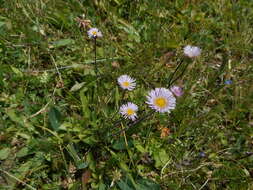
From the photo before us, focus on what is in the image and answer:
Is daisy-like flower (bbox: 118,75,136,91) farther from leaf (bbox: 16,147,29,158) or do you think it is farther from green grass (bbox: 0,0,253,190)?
leaf (bbox: 16,147,29,158)

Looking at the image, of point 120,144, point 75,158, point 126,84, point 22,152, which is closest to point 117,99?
point 126,84

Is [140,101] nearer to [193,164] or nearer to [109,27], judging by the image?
[193,164]

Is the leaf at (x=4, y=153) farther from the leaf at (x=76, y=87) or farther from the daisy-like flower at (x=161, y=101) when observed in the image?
the daisy-like flower at (x=161, y=101)

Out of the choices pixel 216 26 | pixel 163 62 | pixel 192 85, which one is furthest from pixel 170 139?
pixel 216 26

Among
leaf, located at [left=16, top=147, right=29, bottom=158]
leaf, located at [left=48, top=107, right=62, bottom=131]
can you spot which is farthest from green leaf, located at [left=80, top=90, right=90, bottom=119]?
leaf, located at [left=16, top=147, right=29, bottom=158]

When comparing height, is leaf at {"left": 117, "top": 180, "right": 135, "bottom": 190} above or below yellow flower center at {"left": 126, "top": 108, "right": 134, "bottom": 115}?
below

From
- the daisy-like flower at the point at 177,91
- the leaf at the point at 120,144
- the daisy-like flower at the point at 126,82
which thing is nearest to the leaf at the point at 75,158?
the leaf at the point at 120,144

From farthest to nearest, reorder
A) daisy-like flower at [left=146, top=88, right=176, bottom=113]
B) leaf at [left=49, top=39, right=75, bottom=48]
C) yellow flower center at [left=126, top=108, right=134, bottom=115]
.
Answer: leaf at [left=49, top=39, right=75, bottom=48], yellow flower center at [left=126, top=108, right=134, bottom=115], daisy-like flower at [left=146, top=88, right=176, bottom=113]
